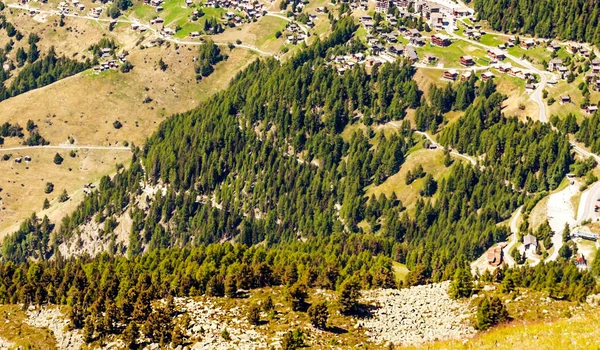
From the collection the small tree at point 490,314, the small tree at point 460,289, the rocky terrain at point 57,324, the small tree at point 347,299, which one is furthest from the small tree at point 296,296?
the rocky terrain at point 57,324

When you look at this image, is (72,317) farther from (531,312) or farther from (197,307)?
(531,312)

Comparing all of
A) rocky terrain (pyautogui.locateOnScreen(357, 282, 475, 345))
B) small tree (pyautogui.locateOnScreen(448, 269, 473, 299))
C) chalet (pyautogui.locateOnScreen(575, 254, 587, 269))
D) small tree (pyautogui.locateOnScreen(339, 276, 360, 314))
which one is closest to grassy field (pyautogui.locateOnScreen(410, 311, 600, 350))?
rocky terrain (pyautogui.locateOnScreen(357, 282, 475, 345))

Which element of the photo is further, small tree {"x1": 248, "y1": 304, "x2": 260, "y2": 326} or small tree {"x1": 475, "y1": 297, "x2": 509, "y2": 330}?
small tree {"x1": 248, "y1": 304, "x2": 260, "y2": 326}

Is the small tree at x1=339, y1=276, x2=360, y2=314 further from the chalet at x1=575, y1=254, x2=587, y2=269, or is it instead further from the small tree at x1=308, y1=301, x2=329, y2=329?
the chalet at x1=575, y1=254, x2=587, y2=269

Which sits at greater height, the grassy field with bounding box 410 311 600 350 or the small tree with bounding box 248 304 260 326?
the grassy field with bounding box 410 311 600 350

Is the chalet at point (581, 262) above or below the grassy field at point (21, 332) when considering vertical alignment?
below

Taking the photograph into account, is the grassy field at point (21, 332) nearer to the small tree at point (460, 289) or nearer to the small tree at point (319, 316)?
the small tree at point (319, 316)

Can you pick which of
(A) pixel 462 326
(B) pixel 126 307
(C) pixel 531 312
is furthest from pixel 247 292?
(C) pixel 531 312

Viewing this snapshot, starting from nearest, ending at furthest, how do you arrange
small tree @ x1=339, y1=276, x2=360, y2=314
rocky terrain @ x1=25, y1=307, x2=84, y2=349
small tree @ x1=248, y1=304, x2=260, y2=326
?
1. small tree @ x1=248, y1=304, x2=260, y2=326
2. small tree @ x1=339, y1=276, x2=360, y2=314
3. rocky terrain @ x1=25, y1=307, x2=84, y2=349
